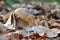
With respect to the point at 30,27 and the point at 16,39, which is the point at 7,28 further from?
the point at 16,39

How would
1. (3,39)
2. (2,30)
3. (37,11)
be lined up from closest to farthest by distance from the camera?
(3,39) < (2,30) < (37,11)

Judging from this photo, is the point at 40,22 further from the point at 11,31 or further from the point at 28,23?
the point at 11,31

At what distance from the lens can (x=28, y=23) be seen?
2219 mm

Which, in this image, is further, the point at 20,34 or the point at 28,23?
the point at 28,23

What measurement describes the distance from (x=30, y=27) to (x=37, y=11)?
107 centimetres

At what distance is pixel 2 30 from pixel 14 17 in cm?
29

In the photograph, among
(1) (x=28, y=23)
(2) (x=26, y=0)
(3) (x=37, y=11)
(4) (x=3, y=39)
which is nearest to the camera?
(4) (x=3, y=39)

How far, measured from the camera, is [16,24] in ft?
7.36

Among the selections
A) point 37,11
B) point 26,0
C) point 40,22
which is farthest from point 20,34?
point 26,0

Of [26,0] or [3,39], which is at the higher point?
[26,0]

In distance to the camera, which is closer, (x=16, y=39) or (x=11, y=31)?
(x=16, y=39)

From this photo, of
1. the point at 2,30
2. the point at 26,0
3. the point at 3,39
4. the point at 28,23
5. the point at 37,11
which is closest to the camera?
the point at 3,39

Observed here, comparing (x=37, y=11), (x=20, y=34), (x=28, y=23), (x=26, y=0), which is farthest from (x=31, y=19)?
(x=26, y=0)

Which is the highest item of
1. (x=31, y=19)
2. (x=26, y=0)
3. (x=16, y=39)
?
(x=26, y=0)
